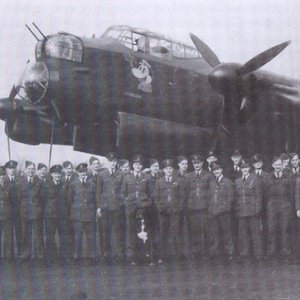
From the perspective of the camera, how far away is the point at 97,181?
37.9 feet

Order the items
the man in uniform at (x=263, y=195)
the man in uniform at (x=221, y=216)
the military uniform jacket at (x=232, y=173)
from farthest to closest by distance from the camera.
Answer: the military uniform jacket at (x=232, y=173) < the man in uniform at (x=263, y=195) < the man in uniform at (x=221, y=216)

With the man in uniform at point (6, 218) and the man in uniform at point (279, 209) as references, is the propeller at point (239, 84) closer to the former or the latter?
the man in uniform at point (279, 209)

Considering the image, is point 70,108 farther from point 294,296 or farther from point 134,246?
point 294,296

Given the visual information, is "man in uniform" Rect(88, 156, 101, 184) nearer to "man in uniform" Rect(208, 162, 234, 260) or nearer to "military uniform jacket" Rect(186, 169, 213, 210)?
"military uniform jacket" Rect(186, 169, 213, 210)

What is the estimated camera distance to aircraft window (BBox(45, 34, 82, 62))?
12445 mm

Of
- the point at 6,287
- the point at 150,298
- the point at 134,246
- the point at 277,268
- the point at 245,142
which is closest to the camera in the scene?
the point at 150,298

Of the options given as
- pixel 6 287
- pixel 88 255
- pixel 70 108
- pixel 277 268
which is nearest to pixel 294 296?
pixel 277 268

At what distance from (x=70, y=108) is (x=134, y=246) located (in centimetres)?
372

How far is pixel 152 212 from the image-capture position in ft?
37.1

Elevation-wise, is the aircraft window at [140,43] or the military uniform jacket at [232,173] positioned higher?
the aircraft window at [140,43]

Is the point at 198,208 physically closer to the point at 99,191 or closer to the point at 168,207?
the point at 168,207

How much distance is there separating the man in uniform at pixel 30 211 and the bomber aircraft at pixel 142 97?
68.6 inches

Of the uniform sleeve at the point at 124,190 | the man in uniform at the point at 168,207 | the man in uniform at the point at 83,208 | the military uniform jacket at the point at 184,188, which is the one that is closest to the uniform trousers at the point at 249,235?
the military uniform jacket at the point at 184,188

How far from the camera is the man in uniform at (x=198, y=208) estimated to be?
1141cm
